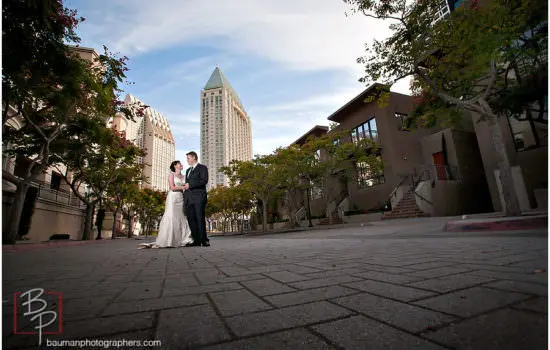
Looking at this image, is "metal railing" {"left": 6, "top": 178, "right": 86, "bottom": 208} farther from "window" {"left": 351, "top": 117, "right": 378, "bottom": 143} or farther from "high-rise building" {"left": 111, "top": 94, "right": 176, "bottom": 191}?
"high-rise building" {"left": 111, "top": 94, "right": 176, "bottom": 191}

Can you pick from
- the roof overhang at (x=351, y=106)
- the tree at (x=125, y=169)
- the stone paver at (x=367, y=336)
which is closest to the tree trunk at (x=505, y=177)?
the stone paver at (x=367, y=336)

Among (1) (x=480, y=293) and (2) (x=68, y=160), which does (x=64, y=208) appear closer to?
(2) (x=68, y=160)

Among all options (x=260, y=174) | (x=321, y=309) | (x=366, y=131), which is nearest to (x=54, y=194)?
(x=260, y=174)

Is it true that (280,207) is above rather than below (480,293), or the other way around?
above

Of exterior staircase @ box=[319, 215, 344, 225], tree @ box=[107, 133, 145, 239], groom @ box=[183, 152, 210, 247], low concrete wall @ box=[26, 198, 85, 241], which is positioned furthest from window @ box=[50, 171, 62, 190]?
exterior staircase @ box=[319, 215, 344, 225]

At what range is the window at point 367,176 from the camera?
2148cm

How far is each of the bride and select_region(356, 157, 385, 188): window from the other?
17034 mm

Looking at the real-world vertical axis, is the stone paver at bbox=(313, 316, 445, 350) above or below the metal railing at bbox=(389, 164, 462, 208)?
below

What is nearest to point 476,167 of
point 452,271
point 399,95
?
point 399,95

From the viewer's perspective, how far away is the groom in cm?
633

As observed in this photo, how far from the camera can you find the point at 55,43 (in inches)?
111

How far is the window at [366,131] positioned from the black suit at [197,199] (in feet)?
61.5

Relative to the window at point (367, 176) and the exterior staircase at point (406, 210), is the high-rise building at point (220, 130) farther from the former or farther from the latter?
the exterior staircase at point (406, 210)

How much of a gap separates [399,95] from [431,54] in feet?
47.6
